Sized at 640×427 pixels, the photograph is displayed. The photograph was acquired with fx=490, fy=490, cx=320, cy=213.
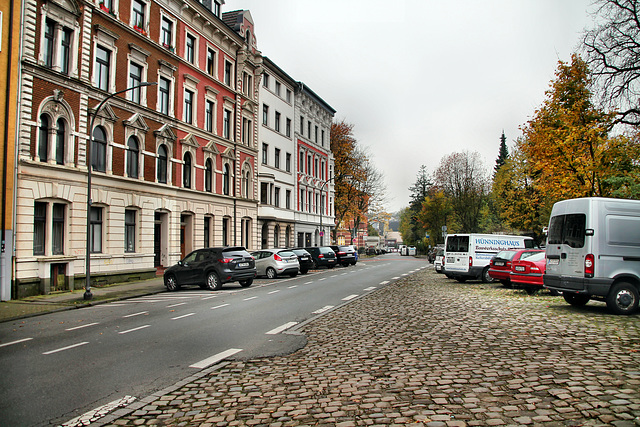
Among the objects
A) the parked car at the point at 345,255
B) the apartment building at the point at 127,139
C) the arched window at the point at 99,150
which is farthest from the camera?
the parked car at the point at 345,255

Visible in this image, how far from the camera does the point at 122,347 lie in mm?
8312

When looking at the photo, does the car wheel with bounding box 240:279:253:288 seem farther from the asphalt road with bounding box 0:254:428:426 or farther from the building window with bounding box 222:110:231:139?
the building window with bounding box 222:110:231:139

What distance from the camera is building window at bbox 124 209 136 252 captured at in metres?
24.2

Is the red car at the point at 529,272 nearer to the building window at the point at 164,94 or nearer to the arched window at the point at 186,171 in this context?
the arched window at the point at 186,171

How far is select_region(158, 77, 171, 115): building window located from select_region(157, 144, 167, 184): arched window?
7.03 ft

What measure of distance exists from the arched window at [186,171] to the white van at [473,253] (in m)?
16.1

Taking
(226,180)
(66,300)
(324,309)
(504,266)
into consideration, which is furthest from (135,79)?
(504,266)

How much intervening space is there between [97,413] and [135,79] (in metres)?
23.2

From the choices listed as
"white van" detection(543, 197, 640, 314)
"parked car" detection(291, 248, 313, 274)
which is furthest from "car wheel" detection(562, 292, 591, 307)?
"parked car" detection(291, 248, 313, 274)

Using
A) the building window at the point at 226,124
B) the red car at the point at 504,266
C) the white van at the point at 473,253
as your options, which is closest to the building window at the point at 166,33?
the building window at the point at 226,124

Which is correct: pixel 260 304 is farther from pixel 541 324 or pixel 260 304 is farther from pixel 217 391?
pixel 217 391

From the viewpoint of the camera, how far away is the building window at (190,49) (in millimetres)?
29766

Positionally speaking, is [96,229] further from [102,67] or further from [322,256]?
[322,256]

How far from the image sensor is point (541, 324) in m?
9.52
